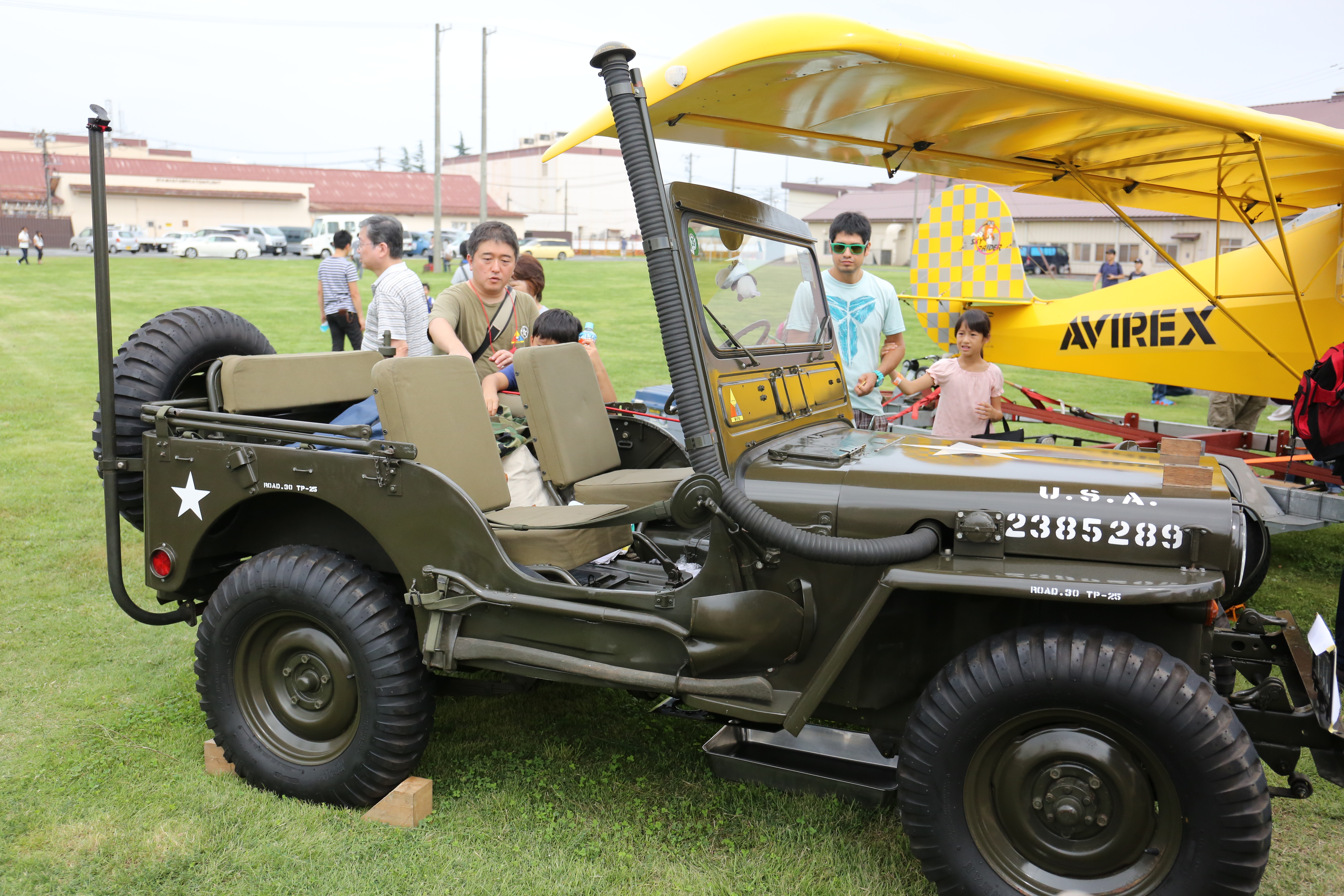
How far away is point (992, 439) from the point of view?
173 inches

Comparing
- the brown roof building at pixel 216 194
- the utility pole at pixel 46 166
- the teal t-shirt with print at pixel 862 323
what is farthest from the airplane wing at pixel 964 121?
the utility pole at pixel 46 166

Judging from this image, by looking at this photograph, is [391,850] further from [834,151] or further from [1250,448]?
[1250,448]

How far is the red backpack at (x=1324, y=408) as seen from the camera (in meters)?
3.79

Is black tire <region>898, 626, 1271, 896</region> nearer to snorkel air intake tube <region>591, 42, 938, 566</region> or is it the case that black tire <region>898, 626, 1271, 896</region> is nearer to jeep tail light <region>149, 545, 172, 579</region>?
snorkel air intake tube <region>591, 42, 938, 566</region>

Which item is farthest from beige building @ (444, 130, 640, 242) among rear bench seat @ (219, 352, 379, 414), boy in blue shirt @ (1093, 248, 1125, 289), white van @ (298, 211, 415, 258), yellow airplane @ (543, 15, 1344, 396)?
rear bench seat @ (219, 352, 379, 414)

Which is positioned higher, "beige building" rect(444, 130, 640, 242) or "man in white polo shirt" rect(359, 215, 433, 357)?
"beige building" rect(444, 130, 640, 242)

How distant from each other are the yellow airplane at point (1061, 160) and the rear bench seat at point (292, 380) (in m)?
1.46

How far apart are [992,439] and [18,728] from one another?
13.8 ft

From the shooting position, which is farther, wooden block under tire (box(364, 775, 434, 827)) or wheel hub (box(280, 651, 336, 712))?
wheel hub (box(280, 651, 336, 712))

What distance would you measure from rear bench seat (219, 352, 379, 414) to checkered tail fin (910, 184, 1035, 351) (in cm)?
600

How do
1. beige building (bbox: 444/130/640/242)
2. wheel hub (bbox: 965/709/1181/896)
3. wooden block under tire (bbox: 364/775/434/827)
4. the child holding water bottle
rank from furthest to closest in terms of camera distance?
beige building (bbox: 444/130/640/242)
the child holding water bottle
wooden block under tire (bbox: 364/775/434/827)
wheel hub (bbox: 965/709/1181/896)

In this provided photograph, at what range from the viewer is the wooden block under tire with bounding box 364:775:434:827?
10.5 feet

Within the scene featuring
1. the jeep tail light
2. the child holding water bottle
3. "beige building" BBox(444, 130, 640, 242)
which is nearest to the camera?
the jeep tail light

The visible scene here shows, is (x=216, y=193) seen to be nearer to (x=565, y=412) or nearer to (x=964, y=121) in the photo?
(x=565, y=412)
